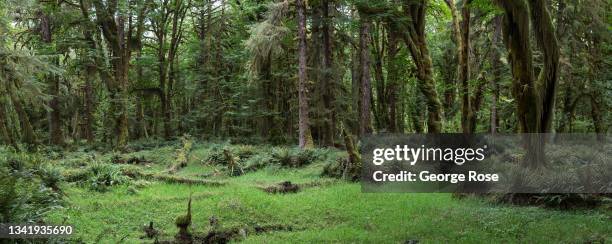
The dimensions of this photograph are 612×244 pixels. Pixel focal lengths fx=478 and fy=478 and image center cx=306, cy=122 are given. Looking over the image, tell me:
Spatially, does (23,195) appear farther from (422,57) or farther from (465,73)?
(465,73)

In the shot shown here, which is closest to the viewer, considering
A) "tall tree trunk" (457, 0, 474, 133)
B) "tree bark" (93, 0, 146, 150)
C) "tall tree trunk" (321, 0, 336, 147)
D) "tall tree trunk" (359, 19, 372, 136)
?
"tall tree trunk" (457, 0, 474, 133)

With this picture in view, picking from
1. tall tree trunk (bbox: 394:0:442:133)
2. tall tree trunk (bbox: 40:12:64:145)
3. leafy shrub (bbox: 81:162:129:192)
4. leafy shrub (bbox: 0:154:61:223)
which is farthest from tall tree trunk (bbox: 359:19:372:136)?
tall tree trunk (bbox: 40:12:64:145)

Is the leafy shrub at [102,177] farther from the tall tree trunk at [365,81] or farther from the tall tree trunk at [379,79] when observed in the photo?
the tall tree trunk at [379,79]

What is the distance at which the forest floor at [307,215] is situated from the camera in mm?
8641

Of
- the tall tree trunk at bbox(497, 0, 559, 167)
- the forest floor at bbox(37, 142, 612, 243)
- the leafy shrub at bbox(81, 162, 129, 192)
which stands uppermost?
the tall tree trunk at bbox(497, 0, 559, 167)

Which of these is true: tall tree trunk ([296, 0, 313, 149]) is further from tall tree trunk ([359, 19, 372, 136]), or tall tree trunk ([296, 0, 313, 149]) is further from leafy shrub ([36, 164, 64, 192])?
leafy shrub ([36, 164, 64, 192])

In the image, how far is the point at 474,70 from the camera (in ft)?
73.3

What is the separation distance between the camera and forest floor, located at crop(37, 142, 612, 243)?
8.64 meters

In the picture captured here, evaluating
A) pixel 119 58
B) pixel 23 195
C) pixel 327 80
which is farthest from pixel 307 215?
pixel 119 58

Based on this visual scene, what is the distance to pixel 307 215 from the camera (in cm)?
1088

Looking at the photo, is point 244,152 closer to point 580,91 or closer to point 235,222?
point 235,222

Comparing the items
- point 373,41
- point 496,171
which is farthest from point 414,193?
point 373,41

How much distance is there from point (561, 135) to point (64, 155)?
74.7 ft

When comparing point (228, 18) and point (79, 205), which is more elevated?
point (228, 18)
